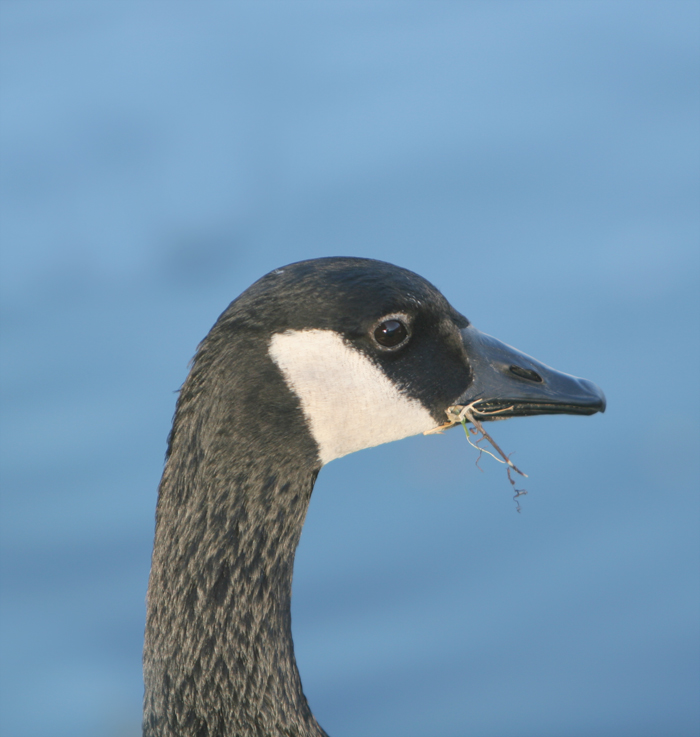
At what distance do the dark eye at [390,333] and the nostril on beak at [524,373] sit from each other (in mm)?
341

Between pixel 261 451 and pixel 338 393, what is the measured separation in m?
0.24

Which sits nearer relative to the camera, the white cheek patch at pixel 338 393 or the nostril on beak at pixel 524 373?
the white cheek patch at pixel 338 393

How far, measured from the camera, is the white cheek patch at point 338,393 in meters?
2.25

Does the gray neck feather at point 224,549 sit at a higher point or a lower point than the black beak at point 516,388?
lower

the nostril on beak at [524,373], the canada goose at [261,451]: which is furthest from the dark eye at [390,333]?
the nostril on beak at [524,373]

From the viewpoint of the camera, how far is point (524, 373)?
8.34 feet

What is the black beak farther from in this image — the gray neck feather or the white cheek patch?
the gray neck feather

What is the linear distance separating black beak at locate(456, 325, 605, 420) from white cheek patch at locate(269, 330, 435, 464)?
0.20 meters

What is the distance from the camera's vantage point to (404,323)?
2.38 m

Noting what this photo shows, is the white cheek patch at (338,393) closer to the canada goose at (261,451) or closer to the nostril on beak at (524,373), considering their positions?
the canada goose at (261,451)

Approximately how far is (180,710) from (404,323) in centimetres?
113

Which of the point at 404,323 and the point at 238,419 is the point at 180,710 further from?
the point at 404,323

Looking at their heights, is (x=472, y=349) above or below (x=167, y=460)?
above

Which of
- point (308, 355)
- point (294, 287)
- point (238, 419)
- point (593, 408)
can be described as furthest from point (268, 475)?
point (593, 408)
